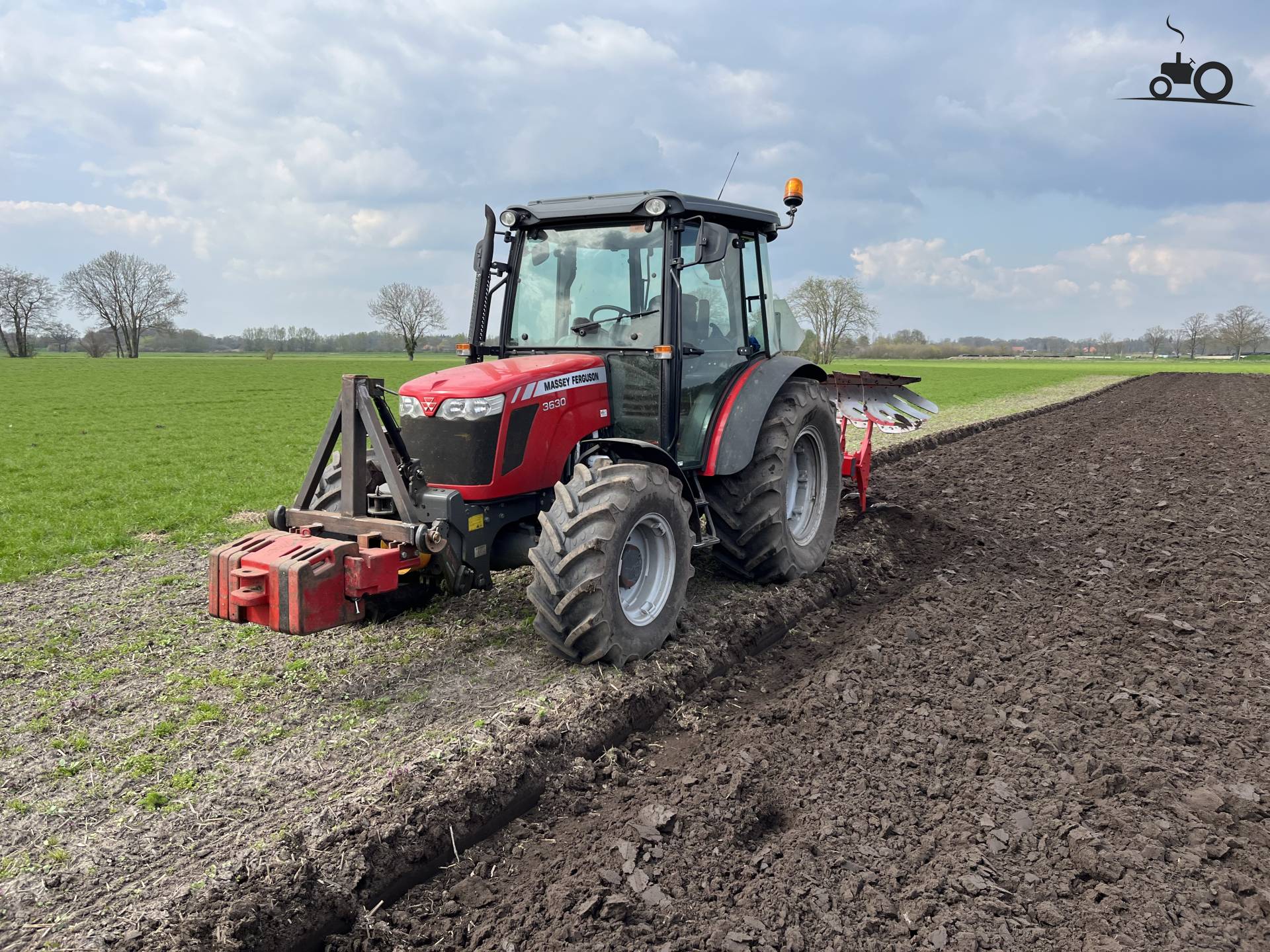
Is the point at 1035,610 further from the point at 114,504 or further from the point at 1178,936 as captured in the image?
the point at 114,504

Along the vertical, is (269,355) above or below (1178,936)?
above

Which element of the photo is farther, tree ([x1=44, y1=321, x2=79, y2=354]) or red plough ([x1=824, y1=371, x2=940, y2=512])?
tree ([x1=44, y1=321, x2=79, y2=354])

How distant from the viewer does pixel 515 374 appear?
4836 millimetres

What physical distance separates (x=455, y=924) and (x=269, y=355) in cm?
8575

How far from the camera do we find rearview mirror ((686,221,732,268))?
4.92 m

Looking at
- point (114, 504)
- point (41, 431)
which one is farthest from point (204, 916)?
point (41, 431)

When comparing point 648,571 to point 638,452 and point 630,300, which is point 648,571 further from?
point 630,300

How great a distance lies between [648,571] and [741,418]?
1.27 meters

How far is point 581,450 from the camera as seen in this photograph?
534 centimetres

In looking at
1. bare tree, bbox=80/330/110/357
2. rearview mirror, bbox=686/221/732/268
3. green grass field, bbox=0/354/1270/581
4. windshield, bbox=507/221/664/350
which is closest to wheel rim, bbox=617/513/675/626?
windshield, bbox=507/221/664/350

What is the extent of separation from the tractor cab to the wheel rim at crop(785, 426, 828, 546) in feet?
3.64

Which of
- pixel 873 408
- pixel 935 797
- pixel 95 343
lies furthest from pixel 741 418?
pixel 95 343

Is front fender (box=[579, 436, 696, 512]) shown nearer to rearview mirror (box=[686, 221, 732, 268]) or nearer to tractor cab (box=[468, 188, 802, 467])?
tractor cab (box=[468, 188, 802, 467])

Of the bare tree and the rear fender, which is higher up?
the bare tree
